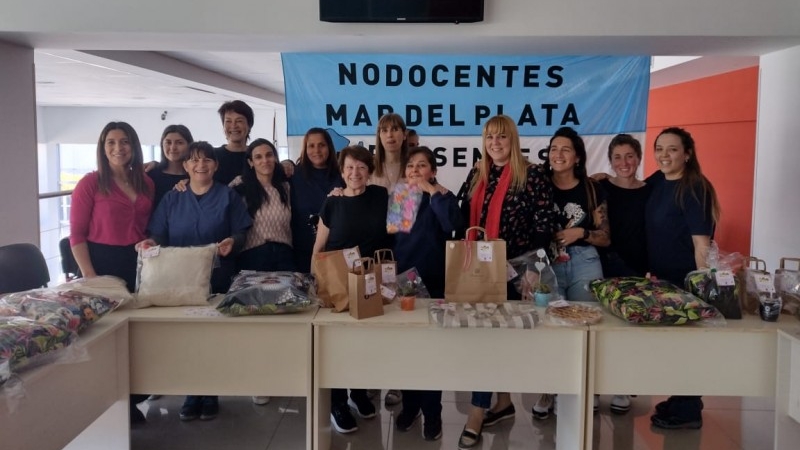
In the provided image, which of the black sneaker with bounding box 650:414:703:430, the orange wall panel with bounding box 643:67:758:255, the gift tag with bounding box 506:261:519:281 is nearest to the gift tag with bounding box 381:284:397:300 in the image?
the gift tag with bounding box 506:261:519:281

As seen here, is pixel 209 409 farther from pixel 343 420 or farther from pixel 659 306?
pixel 659 306

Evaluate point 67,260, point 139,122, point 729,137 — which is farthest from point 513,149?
point 139,122

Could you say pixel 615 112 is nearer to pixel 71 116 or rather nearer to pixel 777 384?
pixel 777 384

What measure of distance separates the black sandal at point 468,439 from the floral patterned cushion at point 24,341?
1765 millimetres

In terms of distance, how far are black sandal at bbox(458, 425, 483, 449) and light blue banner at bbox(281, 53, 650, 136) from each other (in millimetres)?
2088

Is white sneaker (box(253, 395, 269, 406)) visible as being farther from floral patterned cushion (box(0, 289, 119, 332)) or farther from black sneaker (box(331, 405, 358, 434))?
floral patterned cushion (box(0, 289, 119, 332))

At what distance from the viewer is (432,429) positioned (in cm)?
310

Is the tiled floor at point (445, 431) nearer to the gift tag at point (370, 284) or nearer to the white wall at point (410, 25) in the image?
the gift tag at point (370, 284)

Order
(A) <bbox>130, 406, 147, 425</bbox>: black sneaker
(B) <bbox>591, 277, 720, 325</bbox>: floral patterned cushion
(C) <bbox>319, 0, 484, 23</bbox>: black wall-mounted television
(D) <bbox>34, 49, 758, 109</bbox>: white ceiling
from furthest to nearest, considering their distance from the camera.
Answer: (D) <bbox>34, 49, 758, 109</bbox>: white ceiling, (A) <bbox>130, 406, 147, 425</bbox>: black sneaker, (C) <bbox>319, 0, 484, 23</bbox>: black wall-mounted television, (B) <bbox>591, 277, 720, 325</bbox>: floral patterned cushion

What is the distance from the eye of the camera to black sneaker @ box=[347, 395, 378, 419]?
336 cm

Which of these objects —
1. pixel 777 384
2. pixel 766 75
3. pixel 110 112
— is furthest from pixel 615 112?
pixel 110 112

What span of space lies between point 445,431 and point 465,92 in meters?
2.23

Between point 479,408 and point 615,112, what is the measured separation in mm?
2316

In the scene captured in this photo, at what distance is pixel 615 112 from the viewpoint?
4289 mm
